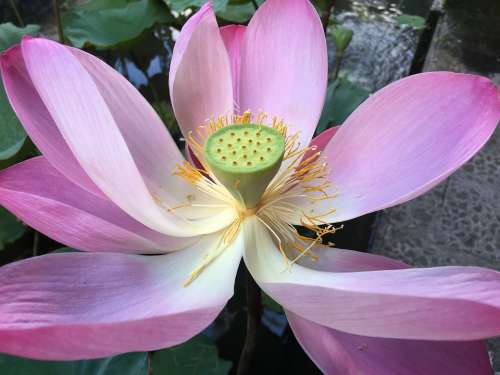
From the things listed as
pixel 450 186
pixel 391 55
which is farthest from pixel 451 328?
pixel 391 55

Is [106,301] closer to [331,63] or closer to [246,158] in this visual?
[246,158]

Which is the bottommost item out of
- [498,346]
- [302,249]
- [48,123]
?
[498,346]

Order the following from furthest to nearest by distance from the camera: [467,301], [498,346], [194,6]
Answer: [194,6]
[498,346]
[467,301]

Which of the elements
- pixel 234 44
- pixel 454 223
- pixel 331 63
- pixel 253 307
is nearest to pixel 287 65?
pixel 234 44

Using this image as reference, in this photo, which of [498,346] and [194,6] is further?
[194,6]

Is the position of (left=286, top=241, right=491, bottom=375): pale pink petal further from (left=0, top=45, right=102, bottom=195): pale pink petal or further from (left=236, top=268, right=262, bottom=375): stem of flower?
(left=0, top=45, right=102, bottom=195): pale pink petal

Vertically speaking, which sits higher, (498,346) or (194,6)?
(194,6)

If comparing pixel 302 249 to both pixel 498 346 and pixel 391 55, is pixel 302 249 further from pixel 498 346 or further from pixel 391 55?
pixel 391 55
